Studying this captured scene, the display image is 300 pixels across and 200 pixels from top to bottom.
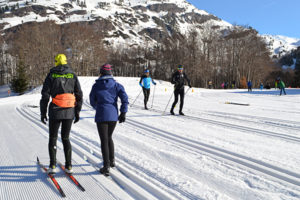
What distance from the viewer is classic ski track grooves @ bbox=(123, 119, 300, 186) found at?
10.0 feet

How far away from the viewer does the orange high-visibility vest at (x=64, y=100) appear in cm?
285

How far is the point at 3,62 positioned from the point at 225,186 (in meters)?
73.2

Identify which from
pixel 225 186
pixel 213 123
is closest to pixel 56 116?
pixel 225 186

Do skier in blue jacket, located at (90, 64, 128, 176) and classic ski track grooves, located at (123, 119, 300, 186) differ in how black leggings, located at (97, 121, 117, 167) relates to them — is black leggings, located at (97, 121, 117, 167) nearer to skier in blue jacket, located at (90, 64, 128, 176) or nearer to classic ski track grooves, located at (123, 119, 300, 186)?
skier in blue jacket, located at (90, 64, 128, 176)

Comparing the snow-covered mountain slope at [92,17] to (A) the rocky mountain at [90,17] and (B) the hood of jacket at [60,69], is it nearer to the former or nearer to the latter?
(A) the rocky mountain at [90,17]

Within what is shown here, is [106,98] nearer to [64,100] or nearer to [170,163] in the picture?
[64,100]

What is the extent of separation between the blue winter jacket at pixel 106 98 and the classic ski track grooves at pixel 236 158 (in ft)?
6.85

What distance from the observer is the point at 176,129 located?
5855 mm

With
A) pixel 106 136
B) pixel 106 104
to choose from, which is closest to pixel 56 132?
pixel 106 136

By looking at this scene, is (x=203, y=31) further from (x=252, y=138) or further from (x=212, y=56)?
(x=252, y=138)

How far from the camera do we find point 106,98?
3.00 m

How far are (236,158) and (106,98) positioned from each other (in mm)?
2610

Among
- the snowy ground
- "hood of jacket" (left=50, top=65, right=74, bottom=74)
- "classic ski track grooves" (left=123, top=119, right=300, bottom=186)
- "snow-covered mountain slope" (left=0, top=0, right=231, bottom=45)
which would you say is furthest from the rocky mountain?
"hood of jacket" (left=50, top=65, right=74, bottom=74)

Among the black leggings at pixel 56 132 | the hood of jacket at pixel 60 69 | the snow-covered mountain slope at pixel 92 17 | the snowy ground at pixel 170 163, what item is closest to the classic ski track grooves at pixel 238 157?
the snowy ground at pixel 170 163
